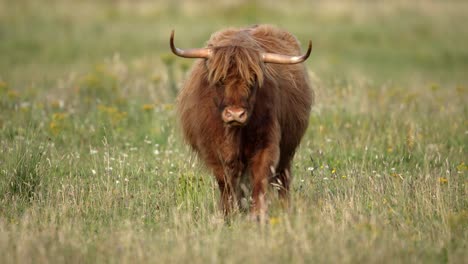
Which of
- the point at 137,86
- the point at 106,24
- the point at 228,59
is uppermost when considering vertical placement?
the point at 228,59

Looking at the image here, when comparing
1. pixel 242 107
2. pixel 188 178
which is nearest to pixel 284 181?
pixel 188 178

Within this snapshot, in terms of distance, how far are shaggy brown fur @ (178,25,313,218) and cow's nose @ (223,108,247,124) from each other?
9 centimetres

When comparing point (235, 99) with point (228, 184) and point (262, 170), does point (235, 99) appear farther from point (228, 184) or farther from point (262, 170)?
point (228, 184)

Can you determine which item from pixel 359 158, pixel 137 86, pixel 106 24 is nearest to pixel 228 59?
pixel 359 158

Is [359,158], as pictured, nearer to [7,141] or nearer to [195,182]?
[195,182]

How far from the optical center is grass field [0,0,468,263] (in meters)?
5.50

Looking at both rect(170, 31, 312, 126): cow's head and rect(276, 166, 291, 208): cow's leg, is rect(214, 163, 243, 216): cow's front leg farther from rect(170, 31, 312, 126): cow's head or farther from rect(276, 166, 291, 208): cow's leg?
rect(276, 166, 291, 208): cow's leg

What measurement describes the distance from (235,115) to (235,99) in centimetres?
18

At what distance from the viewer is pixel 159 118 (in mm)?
10484

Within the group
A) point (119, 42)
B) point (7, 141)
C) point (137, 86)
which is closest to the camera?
point (7, 141)

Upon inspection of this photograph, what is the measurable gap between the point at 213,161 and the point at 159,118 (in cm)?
371

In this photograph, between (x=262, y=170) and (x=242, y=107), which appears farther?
(x=262, y=170)

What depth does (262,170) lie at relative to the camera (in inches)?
263

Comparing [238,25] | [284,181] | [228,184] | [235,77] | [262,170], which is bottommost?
[238,25]
